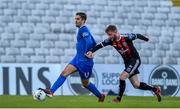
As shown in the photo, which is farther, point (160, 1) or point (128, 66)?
point (160, 1)

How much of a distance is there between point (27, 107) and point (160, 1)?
8.88m


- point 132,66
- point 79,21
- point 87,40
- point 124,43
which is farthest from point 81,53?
point 132,66

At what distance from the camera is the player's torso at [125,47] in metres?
9.95

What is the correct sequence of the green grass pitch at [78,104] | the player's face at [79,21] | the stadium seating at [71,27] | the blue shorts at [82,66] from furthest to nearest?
the stadium seating at [71,27], the green grass pitch at [78,104], the blue shorts at [82,66], the player's face at [79,21]

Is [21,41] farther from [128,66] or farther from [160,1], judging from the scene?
[128,66]

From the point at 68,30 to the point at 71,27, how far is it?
125mm

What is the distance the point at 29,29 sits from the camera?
16.6 meters

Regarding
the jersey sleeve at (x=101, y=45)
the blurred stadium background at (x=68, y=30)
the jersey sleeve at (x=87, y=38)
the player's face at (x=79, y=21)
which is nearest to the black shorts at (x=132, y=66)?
the jersey sleeve at (x=101, y=45)

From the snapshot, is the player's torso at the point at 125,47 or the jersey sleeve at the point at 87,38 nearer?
the jersey sleeve at the point at 87,38

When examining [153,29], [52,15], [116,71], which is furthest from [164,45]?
[52,15]

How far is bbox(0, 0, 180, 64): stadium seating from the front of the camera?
16.5 m

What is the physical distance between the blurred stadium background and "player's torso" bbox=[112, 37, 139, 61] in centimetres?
558

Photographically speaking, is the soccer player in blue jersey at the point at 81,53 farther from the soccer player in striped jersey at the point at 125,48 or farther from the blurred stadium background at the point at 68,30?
the blurred stadium background at the point at 68,30

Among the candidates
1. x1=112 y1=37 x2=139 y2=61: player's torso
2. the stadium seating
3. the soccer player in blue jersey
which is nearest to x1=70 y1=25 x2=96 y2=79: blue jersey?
the soccer player in blue jersey
